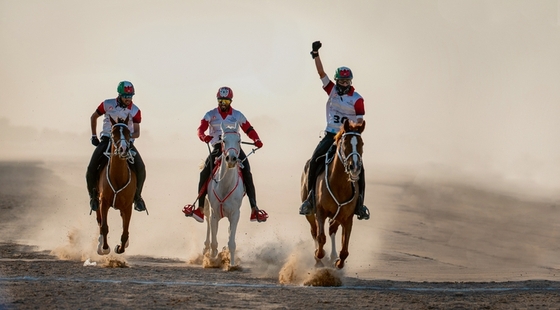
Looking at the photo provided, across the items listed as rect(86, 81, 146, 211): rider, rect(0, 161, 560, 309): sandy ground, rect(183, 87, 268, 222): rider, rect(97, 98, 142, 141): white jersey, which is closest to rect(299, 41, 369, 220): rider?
rect(0, 161, 560, 309): sandy ground

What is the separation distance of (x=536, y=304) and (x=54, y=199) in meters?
39.7

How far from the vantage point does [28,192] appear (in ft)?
191

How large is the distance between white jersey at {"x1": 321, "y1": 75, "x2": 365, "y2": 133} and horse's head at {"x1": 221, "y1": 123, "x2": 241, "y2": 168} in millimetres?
1733

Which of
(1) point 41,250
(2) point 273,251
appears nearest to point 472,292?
(2) point 273,251

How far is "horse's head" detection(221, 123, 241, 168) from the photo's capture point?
20453mm

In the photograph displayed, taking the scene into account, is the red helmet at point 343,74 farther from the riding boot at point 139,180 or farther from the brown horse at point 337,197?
the riding boot at point 139,180

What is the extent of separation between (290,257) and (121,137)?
153 inches

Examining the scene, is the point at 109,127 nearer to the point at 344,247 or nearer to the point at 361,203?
the point at 361,203

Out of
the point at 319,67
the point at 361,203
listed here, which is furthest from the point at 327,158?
the point at 319,67

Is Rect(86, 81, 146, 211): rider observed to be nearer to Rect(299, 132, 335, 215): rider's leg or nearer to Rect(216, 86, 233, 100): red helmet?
Rect(216, 86, 233, 100): red helmet

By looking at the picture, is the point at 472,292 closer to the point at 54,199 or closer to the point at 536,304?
the point at 536,304

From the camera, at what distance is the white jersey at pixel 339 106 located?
1984 cm

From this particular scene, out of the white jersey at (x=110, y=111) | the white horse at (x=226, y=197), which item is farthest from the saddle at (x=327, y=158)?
the white jersey at (x=110, y=111)

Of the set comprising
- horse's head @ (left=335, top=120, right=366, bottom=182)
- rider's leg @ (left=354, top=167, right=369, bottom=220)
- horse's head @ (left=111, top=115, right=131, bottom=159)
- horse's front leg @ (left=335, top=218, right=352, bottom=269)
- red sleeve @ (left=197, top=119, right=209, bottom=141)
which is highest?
red sleeve @ (left=197, top=119, right=209, bottom=141)
